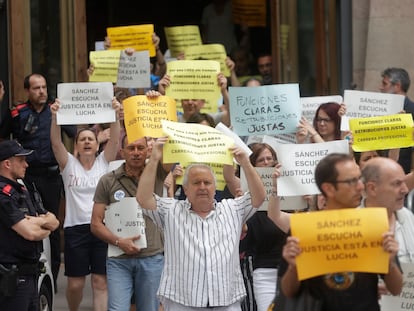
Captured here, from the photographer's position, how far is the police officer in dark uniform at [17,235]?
9844 mm

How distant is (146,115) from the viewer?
10336 mm

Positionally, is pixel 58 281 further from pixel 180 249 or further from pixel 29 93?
pixel 180 249

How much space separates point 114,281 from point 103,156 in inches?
68.3

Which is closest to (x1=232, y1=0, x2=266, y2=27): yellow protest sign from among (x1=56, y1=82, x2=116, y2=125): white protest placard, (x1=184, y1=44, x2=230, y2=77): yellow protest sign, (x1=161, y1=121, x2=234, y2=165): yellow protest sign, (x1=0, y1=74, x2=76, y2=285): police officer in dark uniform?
(x1=184, y1=44, x2=230, y2=77): yellow protest sign

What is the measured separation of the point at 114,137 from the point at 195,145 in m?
2.84

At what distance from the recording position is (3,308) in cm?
995

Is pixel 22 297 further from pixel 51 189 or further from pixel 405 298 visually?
pixel 51 189

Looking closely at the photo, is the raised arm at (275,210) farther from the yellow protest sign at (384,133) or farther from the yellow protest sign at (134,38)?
the yellow protest sign at (134,38)

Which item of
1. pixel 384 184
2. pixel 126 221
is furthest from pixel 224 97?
pixel 384 184

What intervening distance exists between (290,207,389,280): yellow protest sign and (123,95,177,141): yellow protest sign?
3368mm

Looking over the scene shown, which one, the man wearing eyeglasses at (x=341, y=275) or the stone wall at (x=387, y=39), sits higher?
the stone wall at (x=387, y=39)

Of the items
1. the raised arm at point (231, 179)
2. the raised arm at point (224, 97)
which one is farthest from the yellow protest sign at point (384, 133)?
the raised arm at point (224, 97)

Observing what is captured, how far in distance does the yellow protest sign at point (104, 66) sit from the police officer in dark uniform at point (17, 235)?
269 centimetres

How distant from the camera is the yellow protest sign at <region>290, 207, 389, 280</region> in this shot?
7.04 meters
